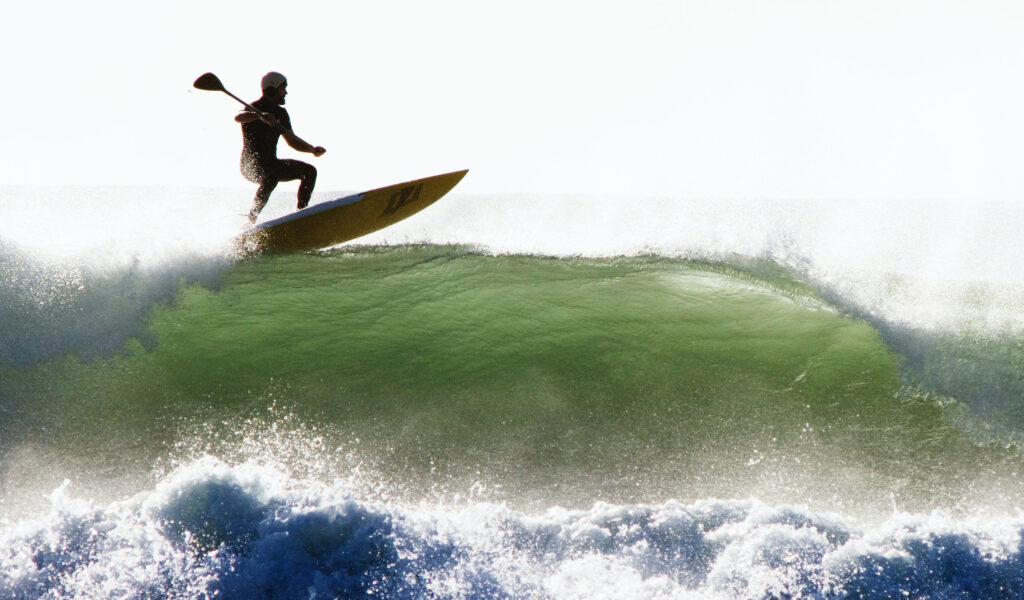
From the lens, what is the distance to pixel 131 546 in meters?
2.73

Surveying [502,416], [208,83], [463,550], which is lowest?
[463,550]

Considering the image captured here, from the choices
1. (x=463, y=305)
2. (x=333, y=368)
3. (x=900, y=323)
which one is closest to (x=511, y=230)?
(x=463, y=305)

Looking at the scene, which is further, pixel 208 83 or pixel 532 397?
pixel 208 83

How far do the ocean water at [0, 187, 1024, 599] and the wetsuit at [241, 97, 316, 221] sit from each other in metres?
0.44

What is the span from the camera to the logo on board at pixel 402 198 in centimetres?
620

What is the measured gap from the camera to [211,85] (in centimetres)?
582

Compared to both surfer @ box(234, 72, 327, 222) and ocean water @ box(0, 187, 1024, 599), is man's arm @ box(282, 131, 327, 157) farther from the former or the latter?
ocean water @ box(0, 187, 1024, 599)

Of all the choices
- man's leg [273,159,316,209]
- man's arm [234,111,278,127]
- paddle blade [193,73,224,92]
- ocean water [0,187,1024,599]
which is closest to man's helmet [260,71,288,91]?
man's arm [234,111,278,127]

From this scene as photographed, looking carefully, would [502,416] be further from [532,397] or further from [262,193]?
[262,193]

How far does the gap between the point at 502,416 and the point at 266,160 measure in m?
3.54

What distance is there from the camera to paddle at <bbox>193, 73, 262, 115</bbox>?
5.77 metres

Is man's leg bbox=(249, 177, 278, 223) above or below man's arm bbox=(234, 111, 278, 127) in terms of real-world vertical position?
below

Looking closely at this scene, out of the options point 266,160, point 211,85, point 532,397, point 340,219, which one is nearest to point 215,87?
point 211,85

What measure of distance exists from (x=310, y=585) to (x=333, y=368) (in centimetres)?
152
